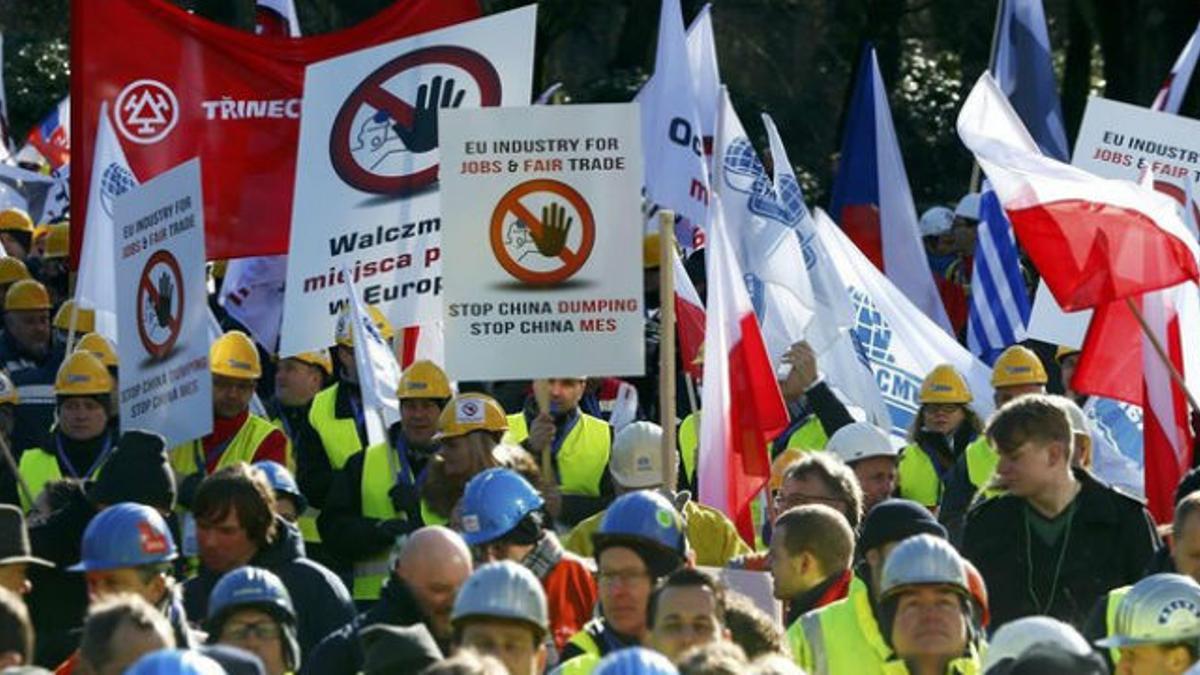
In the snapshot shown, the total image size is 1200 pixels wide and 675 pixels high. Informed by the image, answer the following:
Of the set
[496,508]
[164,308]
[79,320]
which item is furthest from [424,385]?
[79,320]

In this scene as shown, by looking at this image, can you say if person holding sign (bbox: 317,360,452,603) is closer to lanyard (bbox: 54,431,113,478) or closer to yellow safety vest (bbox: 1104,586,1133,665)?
lanyard (bbox: 54,431,113,478)

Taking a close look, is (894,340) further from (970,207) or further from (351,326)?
(970,207)

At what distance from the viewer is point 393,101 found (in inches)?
572

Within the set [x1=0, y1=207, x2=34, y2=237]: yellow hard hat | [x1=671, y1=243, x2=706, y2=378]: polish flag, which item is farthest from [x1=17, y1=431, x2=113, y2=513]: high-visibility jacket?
[x1=0, y1=207, x2=34, y2=237]: yellow hard hat

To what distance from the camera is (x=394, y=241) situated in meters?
14.2

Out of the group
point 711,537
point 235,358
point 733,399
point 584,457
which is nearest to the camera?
point 711,537

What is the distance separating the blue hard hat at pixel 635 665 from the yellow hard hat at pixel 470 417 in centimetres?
505

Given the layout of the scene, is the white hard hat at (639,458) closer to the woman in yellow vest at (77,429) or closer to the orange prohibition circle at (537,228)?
the orange prohibition circle at (537,228)

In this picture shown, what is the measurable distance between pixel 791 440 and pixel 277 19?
5.51 m

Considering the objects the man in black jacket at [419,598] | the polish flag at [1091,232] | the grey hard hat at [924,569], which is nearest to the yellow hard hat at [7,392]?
the polish flag at [1091,232]

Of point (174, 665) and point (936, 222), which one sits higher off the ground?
point (936, 222)

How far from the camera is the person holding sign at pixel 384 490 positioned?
13156 millimetres

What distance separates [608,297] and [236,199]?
3.16 metres

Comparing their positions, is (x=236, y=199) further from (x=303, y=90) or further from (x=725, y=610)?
(x=725, y=610)
